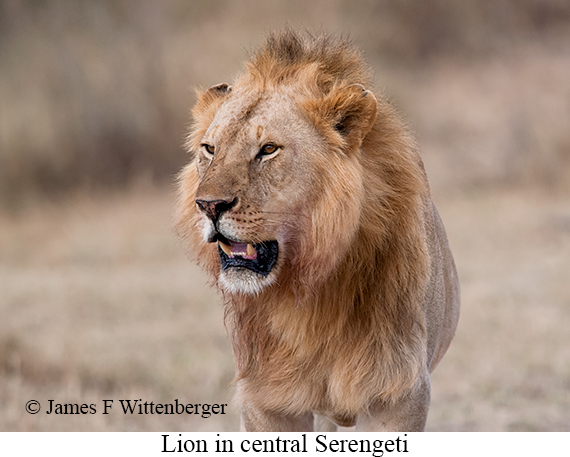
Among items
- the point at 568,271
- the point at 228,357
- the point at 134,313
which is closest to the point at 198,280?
the point at 134,313

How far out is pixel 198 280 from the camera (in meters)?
11.7

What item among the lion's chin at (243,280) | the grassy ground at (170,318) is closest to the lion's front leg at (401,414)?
the lion's chin at (243,280)

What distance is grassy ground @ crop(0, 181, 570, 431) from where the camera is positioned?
645cm

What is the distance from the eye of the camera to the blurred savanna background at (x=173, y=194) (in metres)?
7.20

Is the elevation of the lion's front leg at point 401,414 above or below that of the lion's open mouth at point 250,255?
below

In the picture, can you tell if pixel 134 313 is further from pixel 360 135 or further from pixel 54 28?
pixel 54 28

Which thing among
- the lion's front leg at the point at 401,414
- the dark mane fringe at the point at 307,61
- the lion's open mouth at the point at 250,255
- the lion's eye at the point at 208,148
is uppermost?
the dark mane fringe at the point at 307,61

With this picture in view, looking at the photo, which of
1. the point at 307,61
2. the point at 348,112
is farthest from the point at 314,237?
the point at 307,61

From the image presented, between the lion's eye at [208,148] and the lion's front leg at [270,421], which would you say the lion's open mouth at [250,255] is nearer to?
the lion's eye at [208,148]

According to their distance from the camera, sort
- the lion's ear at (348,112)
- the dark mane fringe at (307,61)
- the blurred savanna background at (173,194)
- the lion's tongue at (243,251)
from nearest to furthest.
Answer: the lion's tongue at (243,251) < the lion's ear at (348,112) < the dark mane fringe at (307,61) < the blurred savanna background at (173,194)

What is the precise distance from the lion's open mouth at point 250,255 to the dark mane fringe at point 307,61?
0.70 meters

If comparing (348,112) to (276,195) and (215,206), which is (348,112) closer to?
(276,195)

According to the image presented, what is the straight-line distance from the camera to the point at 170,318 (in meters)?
9.96

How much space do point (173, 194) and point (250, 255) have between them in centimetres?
444
